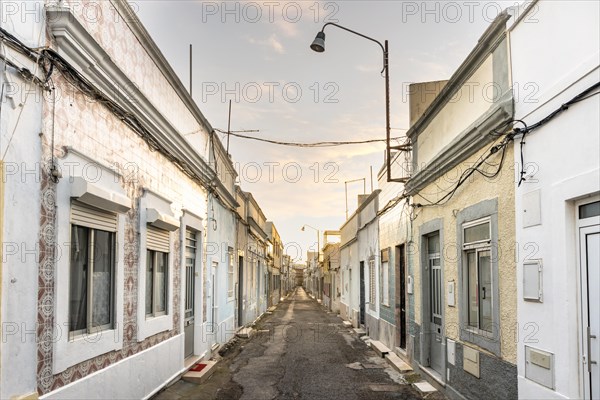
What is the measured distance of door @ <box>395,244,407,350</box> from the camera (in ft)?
40.3

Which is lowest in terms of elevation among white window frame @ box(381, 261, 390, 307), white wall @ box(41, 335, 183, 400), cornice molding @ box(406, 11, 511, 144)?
white wall @ box(41, 335, 183, 400)

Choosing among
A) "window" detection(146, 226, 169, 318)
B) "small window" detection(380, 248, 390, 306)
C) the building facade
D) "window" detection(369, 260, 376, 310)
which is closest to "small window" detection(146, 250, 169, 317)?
"window" detection(146, 226, 169, 318)

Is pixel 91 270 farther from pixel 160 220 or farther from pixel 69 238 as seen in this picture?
pixel 160 220

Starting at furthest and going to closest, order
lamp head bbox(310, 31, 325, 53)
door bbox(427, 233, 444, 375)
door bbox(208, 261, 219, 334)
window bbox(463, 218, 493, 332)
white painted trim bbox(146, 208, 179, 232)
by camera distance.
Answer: door bbox(208, 261, 219, 334) → door bbox(427, 233, 444, 375) → lamp head bbox(310, 31, 325, 53) → white painted trim bbox(146, 208, 179, 232) → window bbox(463, 218, 493, 332)

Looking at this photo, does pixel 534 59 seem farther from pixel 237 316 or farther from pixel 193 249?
pixel 237 316

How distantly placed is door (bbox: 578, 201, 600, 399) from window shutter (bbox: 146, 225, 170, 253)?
5.71 meters

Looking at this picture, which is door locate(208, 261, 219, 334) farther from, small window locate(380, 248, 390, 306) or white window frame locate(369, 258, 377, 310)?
white window frame locate(369, 258, 377, 310)

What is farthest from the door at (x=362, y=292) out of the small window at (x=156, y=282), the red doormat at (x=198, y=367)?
the small window at (x=156, y=282)

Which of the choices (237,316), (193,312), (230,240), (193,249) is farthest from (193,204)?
(237,316)

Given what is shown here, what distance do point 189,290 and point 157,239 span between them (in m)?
3.13

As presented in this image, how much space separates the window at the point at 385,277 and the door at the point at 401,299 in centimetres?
118

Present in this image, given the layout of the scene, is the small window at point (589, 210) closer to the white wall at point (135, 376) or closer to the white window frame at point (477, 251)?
the white window frame at point (477, 251)

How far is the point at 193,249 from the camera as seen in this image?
1134 centimetres

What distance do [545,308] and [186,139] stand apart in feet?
22.5
